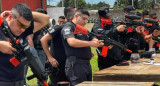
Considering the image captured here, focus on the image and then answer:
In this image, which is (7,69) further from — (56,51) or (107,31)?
(107,31)

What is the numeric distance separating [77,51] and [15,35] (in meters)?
1.58

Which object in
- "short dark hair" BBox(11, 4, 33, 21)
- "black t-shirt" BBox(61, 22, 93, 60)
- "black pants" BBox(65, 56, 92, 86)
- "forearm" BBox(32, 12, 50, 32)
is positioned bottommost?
"black pants" BBox(65, 56, 92, 86)

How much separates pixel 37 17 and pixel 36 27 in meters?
0.13

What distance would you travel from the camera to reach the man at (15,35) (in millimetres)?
2750

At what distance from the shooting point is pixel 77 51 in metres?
4.31

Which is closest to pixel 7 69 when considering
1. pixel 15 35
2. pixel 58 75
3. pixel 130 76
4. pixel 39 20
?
pixel 15 35

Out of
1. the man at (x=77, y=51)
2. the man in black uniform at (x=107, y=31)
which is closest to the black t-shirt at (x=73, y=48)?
the man at (x=77, y=51)

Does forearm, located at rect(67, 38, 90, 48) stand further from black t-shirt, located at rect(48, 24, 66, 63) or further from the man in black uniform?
the man in black uniform

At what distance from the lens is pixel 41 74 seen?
9.09 feet

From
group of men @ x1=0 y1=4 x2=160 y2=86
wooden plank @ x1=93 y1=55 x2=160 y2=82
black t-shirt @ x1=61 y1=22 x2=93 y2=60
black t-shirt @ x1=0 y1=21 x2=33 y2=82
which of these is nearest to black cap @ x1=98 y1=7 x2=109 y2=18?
group of men @ x1=0 y1=4 x2=160 y2=86

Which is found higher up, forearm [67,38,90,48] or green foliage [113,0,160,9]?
forearm [67,38,90,48]

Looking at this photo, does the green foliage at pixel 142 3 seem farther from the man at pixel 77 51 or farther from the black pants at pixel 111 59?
the man at pixel 77 51

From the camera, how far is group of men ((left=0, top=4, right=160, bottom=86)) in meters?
2.81

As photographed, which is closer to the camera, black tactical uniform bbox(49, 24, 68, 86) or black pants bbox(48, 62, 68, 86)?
black tactical uniform bbox(49, 24, 68, 86)
